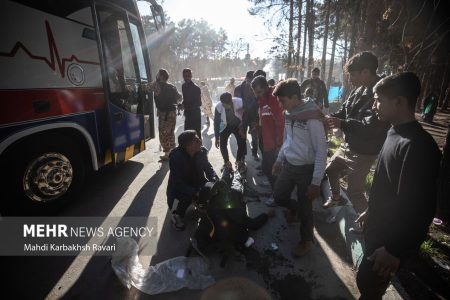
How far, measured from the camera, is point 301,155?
271 cm

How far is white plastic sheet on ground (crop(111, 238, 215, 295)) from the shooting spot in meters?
2.45

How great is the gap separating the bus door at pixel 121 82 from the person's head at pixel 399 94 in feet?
12.7

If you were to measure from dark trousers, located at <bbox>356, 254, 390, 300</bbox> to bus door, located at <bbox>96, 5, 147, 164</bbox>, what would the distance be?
3.97 meters

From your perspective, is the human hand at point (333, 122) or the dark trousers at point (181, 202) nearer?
the human hand at point (333, 122)

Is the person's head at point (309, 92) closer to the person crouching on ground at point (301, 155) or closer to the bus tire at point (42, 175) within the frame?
the person crouching on ground at point (301, 155)

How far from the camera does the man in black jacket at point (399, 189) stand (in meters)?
1.37

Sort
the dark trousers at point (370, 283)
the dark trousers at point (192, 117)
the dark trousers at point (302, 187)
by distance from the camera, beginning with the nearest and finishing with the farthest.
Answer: the dark trousers at point (370, 283)
the dark trousers at point (302, 187)
the dark trousers at point (192, 117)

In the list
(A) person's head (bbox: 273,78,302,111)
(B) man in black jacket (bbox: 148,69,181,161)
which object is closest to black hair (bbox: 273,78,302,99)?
(A) person's head (bbox: 273,78,302,111)

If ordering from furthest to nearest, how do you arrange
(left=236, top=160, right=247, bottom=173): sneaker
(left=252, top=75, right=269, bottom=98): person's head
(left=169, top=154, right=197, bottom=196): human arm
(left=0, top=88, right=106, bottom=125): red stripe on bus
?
(left=236, top=160, right=247, bottom=173): sneaker → (left=252, top=75, right=269, bottom=98): person's head → (left=169, top=154, right=197, bottom=196): human arm → (left=0, top=88, right=106, bottom=125): red stripe on bus

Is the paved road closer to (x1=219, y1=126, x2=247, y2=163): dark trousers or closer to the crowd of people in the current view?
the crowd of people

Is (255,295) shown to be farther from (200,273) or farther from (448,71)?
(448,71)

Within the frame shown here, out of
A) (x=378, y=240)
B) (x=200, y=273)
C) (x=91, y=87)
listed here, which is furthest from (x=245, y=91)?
(x=378, y=240)

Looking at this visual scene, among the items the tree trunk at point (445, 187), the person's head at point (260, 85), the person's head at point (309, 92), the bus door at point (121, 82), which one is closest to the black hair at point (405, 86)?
the tree trunk at point (445, 187)

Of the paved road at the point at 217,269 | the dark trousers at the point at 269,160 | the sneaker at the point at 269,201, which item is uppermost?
the dark trousers at the point at 269,160
